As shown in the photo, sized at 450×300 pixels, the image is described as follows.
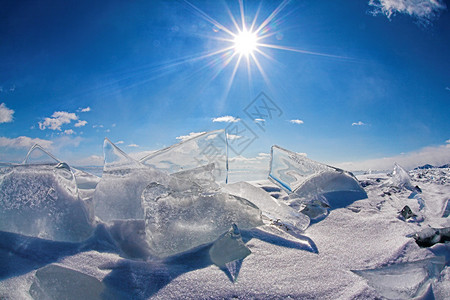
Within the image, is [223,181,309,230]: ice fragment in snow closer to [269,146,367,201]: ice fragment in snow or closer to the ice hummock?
the ice hummock

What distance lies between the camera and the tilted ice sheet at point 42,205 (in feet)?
4.55

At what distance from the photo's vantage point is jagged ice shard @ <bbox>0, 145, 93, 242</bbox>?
1387mm

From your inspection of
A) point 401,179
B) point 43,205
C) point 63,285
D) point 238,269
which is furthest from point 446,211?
point 43,205

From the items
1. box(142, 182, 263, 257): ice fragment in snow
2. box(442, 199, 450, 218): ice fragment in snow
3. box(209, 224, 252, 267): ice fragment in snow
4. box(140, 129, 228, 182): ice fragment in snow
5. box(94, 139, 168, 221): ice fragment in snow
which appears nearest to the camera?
box(209, 224, 252, 267): ice fragment in snow

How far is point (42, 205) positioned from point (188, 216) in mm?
909

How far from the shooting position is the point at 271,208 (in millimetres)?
2000

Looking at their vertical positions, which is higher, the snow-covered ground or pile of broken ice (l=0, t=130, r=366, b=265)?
pile of broken ice (l=0, t=130, r=366, b=265)

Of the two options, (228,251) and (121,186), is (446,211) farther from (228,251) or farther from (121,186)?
(121,186)

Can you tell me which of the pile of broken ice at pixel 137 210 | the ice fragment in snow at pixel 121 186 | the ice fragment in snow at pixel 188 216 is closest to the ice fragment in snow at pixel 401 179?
the pile of broken ice at pixel 137 210

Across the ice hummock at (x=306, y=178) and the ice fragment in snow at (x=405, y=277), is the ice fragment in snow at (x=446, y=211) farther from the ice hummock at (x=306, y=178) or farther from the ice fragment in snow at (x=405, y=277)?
the ice fragment in snow at (x=405, y=277)

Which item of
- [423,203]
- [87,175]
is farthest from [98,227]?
[423,203]

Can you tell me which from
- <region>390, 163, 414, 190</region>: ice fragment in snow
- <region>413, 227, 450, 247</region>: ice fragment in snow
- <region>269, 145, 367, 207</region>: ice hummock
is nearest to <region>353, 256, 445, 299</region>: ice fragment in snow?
<region>413, 227, 450, 247</region>: ice fragment in snow

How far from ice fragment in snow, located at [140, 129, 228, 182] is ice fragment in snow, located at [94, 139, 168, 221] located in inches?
20.5

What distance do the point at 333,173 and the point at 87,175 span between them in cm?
320
